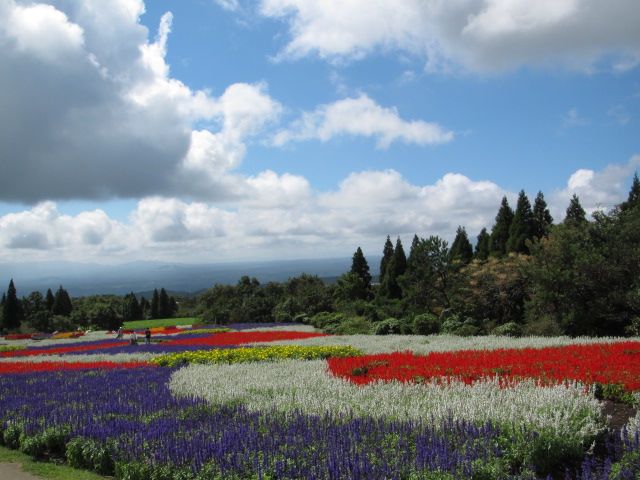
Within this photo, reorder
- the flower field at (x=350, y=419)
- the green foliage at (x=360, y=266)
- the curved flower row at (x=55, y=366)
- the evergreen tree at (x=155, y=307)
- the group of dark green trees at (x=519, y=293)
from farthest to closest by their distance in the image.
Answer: the evergreen tree at (x=155, y=307) < the green foliage at (x=360, y=266) < the group of dark green trees at (x=519, y=293) < the curved flower row at (x=55, y=366) < the flower field at (x=350, y=419)

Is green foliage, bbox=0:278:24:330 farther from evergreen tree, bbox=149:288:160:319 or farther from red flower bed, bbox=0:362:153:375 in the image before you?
red flower bed, bbox=0:362:153:375

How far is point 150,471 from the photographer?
5812 millimetres

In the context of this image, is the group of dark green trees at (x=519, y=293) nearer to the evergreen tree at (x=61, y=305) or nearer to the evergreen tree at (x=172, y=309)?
the evergreen tree at (x=61, y=305)

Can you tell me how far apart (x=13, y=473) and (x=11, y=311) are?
205 feet

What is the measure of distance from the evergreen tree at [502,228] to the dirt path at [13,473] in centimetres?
4886

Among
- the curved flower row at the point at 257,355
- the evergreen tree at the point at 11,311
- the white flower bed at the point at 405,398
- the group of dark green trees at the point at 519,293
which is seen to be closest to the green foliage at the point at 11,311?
the evergreen tree at the point at 11,311

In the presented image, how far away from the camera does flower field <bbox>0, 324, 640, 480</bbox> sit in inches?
207

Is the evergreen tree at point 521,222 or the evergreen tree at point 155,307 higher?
the evergreen tree at point 521,222

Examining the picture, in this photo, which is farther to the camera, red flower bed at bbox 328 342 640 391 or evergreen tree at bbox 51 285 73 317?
evergreen tree at bbox 51 285 73 317

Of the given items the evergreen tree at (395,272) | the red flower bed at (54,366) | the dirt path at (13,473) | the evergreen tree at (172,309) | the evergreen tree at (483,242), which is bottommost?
the evergreen tree at (172,309)

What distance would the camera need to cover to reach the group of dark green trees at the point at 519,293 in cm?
1959

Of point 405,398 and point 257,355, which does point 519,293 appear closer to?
point 257,355

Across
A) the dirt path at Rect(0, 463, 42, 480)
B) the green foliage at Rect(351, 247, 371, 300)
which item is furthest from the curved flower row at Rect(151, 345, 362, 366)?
the green foliage at Rect(351, 247, 371, 300)

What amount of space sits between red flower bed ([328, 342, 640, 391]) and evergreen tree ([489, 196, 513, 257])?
130 ft
